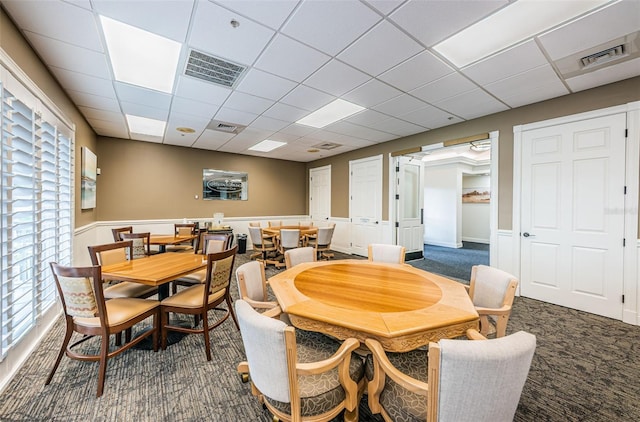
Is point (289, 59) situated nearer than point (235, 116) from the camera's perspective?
Yes

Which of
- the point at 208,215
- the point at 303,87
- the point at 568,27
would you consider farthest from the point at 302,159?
the point at 568,27

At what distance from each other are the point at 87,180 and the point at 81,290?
339 cm

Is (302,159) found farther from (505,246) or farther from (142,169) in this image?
(505,246)

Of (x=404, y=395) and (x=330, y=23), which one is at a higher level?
(x=330, y=23)

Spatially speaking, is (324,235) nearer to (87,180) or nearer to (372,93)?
(372,93)

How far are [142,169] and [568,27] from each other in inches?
284

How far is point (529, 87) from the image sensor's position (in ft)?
10.1

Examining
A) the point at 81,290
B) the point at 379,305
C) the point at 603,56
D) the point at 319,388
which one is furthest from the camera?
the point at 603,56

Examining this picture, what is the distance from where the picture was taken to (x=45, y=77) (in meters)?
2.64

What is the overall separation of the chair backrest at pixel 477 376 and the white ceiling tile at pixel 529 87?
10.1 feet

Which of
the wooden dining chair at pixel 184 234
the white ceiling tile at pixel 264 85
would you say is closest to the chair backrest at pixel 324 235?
the wooden dining chair at pixel 184 234

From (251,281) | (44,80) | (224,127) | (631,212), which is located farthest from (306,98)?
(631,212)

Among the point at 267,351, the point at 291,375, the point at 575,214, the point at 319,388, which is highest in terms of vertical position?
the point at 575,214

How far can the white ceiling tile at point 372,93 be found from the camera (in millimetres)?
3055
